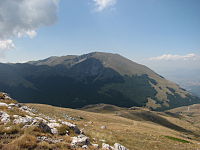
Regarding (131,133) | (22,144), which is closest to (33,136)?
(22,144)

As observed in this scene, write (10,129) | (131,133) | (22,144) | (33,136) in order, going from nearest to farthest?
1. (22,144)
2. (33,136)
3. (10,129)
4. (131,133)

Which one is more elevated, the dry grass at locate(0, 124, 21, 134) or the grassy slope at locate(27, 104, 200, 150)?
the dry grass at locate(0, 124, 21, 134)

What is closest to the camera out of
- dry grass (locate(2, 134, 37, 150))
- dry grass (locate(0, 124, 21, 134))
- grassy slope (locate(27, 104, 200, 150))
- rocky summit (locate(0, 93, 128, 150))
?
dry grass (locate(2, 134, 37, 150))

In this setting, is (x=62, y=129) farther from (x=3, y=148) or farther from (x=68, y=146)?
(x=3, y=148)

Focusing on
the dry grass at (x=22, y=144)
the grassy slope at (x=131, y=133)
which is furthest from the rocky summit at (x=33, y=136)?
the grassy slope at (x=131, y=133)

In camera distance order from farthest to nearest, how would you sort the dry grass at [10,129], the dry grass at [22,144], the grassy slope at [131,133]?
the grassy slope at [131,133], the dry grass at [10,129], the dry grass at [22,144]

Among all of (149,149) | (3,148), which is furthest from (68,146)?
(149,149)

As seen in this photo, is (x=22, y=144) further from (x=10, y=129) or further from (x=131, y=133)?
(x=131, y=133)

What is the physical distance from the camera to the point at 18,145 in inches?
431

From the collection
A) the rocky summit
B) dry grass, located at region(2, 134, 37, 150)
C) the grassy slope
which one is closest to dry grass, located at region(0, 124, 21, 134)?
the rocky summit

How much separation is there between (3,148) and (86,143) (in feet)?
21.6

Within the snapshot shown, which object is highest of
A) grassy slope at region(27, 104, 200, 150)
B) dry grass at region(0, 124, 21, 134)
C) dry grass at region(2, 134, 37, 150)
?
dry grass at region(0, 124, 21, 134)

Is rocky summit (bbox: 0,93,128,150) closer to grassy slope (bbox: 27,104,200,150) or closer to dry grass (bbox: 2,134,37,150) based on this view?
dry grass (bbox: 2,134,37,150)

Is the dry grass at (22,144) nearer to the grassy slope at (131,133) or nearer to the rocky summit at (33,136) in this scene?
the rocky summit at (33,136)
